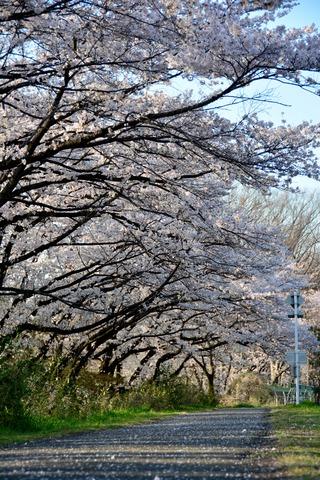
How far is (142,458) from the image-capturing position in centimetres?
732

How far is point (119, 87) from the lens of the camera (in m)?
10.7

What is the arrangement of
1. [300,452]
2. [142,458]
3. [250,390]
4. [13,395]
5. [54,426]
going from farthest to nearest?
[250,390] → [54,426] → [13,395] → [300,452] → [142,458]

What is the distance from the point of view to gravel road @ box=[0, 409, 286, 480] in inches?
235

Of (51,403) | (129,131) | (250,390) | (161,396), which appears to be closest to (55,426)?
(51,403)

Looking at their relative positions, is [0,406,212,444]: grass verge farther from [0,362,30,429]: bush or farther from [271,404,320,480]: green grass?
[271,404,320,480]: green grass

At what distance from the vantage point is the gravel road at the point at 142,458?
235 inches

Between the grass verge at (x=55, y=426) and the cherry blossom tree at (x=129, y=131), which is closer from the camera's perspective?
the cherry blossom tree at (x=129, y=131)

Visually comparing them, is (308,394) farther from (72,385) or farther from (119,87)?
(119,87)

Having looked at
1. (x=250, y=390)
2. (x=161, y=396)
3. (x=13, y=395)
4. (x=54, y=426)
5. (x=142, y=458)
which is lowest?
(x=142, y=458)

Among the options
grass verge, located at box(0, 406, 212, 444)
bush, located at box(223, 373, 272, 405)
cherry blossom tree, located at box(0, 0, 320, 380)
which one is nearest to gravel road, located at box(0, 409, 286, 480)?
grass verge, located at box(0, 406, 212, 444)

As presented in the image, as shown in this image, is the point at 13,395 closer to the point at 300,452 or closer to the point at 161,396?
the point at 300,452

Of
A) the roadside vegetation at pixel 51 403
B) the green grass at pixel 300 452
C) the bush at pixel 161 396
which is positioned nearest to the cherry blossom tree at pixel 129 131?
the roadside vegetation at pixel 51 403

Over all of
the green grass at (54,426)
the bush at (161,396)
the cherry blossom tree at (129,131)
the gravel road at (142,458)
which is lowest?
the gravel road at (142,458)

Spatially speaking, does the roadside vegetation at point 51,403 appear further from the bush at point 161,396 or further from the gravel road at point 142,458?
the gravel road at point 142,458
